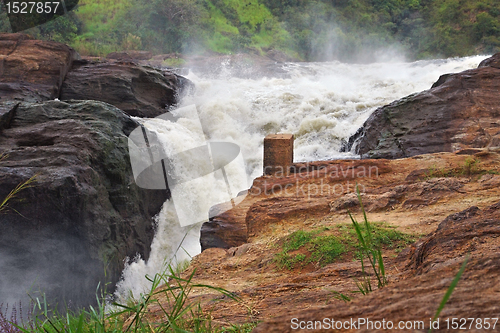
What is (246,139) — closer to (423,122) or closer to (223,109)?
(223,109)

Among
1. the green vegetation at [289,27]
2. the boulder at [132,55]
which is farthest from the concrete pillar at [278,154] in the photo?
the green vegetation at [289,27]

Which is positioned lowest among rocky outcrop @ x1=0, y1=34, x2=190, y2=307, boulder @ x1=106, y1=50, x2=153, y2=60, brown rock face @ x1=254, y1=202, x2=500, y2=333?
rocky outcrop @ x1=0, y1=34, x2=190, y2=307

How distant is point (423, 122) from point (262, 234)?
255 inches

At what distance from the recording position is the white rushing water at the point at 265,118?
9.26 meters

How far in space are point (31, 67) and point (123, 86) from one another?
9.66 feet

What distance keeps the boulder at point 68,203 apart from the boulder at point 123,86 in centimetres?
492

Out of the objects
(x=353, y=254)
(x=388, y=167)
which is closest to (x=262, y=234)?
(x=353, y=254)

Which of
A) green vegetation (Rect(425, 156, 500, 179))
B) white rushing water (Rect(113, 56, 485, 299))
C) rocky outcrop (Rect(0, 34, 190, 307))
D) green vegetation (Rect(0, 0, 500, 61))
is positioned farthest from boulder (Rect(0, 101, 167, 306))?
green vegetation (Rect(0, 0, 500, 61))

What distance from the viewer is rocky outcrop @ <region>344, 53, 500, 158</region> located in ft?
27.8

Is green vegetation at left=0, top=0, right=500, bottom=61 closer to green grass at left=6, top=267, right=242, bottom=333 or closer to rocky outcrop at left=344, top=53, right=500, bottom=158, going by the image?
rocky outcrop at left=344, top=53, right=500, bottom=158

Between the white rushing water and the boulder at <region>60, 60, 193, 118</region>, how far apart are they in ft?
4.54

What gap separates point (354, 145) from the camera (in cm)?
1045

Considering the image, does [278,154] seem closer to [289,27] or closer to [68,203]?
[68,203]

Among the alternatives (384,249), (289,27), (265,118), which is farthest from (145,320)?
(289,27)
